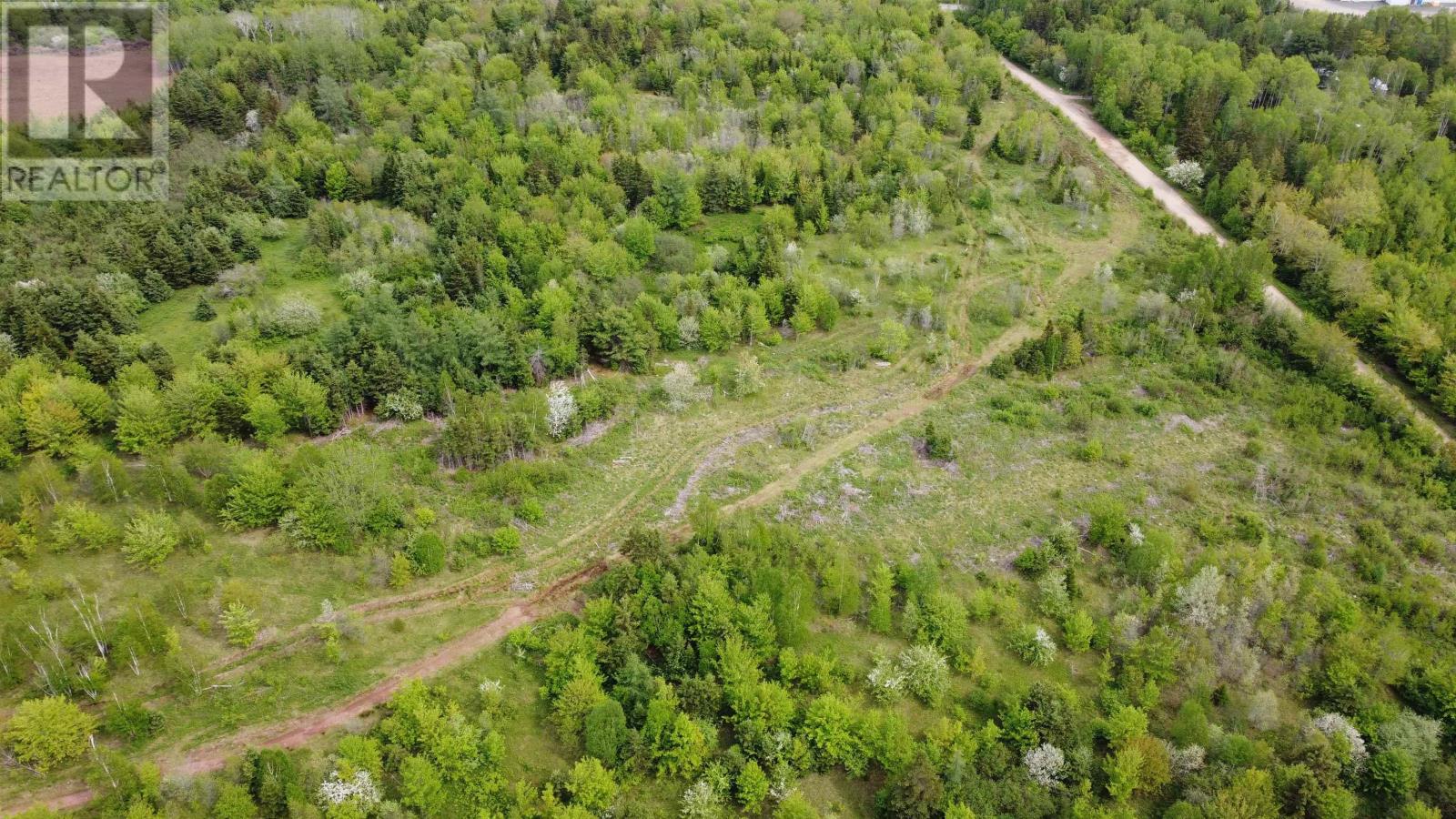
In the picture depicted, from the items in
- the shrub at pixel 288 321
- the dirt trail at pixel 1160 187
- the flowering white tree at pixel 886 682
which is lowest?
the flowering white tree at pixel 886 682

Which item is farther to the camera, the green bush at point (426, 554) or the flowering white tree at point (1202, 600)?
the green bush at point (426, 554)

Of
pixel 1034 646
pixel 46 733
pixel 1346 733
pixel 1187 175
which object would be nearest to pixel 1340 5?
pixel 1187 175

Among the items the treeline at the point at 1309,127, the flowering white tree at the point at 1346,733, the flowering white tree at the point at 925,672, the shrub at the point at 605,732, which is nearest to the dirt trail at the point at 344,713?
the shrub at the point at 605,732

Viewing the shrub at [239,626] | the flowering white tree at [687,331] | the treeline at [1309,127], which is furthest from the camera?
the treeline at [1309,127]

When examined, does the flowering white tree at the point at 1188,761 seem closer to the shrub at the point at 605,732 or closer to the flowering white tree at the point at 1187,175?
the shrub at the point at 605,732

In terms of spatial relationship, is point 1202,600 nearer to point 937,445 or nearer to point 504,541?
point 937,445

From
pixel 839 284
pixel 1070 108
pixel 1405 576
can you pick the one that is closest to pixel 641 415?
pixel 839 284
